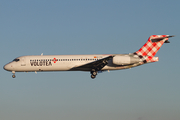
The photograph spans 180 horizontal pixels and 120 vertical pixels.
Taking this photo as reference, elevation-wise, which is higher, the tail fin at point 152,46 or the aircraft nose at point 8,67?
the tail fin at point 152,46

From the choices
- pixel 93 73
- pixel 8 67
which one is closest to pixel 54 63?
pixel 93 73

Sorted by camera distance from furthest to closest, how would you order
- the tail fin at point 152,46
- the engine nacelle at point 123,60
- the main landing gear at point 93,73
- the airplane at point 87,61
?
the tail fin at point 152,46 → the main landing gear at point 93,73 → the airplane at point 87,61 → the engine nacelle at point 123,60

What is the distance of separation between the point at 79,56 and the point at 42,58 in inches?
220

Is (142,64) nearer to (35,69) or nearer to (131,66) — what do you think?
(131,66)

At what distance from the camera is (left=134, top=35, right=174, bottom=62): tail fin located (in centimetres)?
5100

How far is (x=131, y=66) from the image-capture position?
4975 cm

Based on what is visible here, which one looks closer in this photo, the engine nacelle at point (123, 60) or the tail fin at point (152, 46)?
the engine nacelle at point (123, 60)

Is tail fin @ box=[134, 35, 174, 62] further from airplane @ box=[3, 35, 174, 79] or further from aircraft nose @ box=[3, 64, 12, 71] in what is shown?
aircraft nose @ box=[3, 64, 12, 71]

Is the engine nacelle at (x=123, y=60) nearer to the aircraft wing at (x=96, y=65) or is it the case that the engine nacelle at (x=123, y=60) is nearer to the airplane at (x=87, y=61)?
the airplane at (x=87, y=61)

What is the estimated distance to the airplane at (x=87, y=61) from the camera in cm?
4872

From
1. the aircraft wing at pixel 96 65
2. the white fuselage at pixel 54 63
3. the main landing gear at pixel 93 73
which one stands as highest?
the white fuselage at pixel 54 63

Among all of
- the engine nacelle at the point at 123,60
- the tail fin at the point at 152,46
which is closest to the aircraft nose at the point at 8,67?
the engine nacelle at the point at 123,60

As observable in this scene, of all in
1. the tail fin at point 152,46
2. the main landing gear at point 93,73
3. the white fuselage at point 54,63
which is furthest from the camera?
the tail fin at point 152,46

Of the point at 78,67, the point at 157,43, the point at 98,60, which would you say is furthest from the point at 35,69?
the point at 157,43
